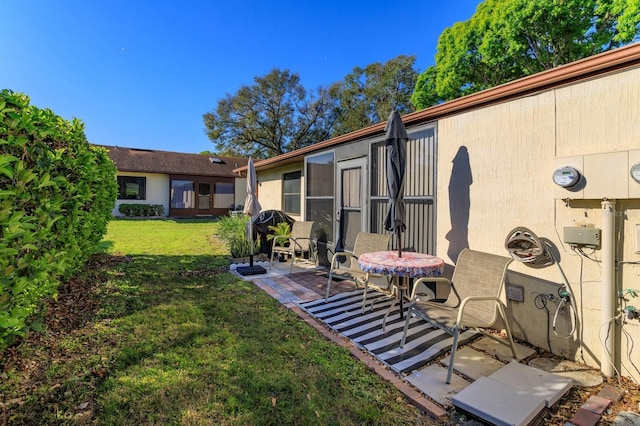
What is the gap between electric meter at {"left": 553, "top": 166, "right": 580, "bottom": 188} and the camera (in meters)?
2.75

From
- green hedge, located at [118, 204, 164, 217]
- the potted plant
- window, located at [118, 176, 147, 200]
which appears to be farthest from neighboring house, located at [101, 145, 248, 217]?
the potted plant

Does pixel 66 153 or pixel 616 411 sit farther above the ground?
pixel 66 153

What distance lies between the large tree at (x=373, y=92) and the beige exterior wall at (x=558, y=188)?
1979 centimetres

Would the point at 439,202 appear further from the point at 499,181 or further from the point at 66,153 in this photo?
the point at 66,153

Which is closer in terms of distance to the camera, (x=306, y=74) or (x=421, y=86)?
(x=421, y=86)

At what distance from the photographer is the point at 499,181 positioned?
3473 millimetres

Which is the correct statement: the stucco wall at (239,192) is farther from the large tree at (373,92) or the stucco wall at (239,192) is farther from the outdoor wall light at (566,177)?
the outdoor wall light at (566,177)

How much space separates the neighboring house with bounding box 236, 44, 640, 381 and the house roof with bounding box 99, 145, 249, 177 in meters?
15.4

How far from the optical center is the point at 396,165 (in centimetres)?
398

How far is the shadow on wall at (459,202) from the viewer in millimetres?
3855

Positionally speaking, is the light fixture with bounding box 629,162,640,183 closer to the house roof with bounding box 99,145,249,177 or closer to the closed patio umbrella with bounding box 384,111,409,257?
the closed patio umbrella with bounding box 384,111,409,257

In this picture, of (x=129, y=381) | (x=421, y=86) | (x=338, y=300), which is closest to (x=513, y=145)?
(x=338, y=300)

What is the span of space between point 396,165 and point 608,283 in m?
2.35

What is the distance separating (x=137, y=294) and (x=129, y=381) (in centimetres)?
242
